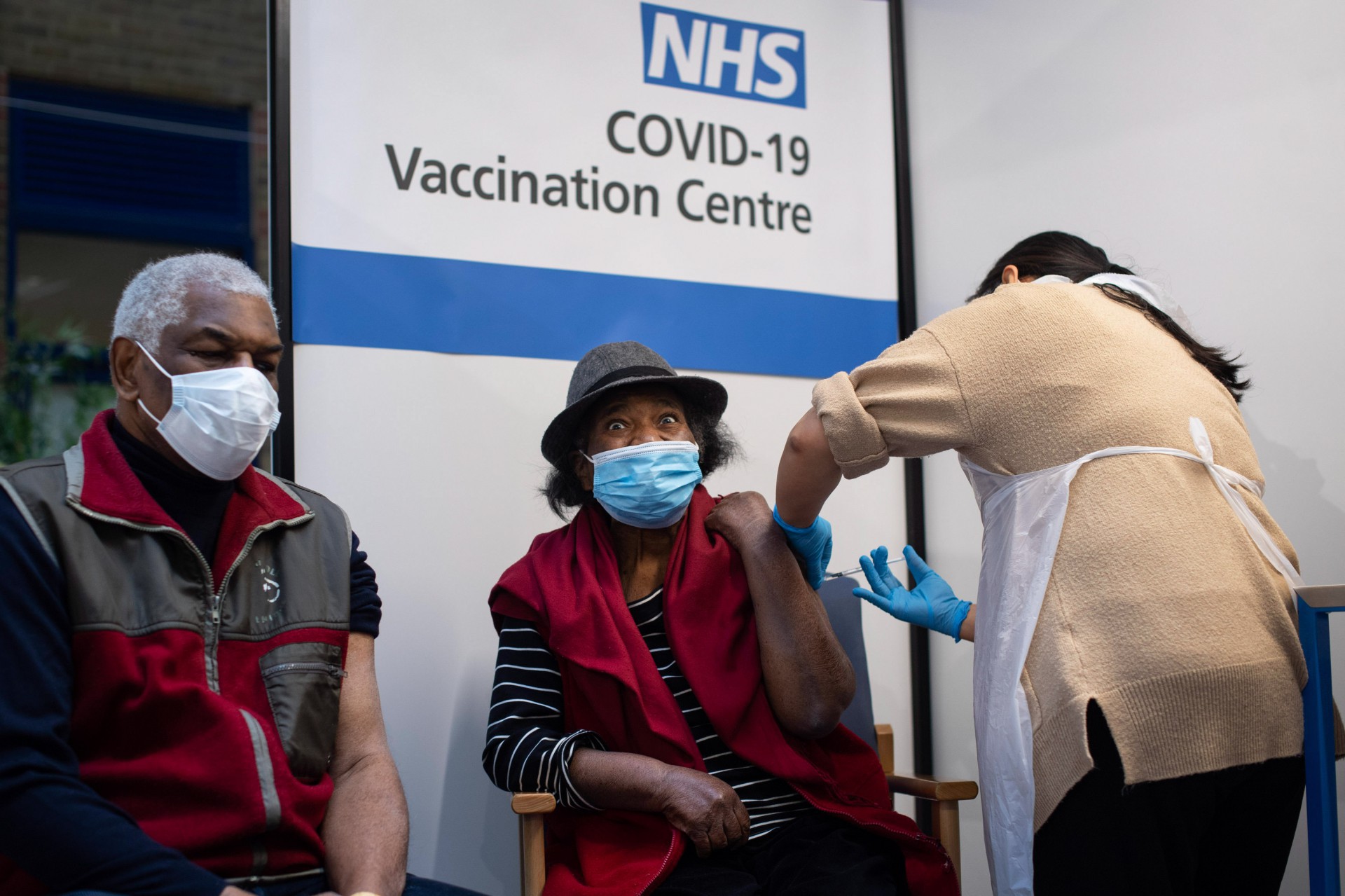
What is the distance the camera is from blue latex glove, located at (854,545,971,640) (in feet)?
8.37

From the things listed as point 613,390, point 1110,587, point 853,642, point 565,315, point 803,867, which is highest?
point 565,315

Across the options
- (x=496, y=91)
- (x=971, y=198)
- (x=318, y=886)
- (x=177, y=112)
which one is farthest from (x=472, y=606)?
(x=177, y=112)

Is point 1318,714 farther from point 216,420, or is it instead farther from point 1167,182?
point 216,420

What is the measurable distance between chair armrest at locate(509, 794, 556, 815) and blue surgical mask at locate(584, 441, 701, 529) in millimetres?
613

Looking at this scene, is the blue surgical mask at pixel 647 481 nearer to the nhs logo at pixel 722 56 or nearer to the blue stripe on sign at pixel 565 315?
the blue stripe on sign at pixel 565 315

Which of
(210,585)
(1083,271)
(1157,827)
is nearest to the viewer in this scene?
(1157,827)

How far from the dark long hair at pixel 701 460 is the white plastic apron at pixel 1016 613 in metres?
0.87

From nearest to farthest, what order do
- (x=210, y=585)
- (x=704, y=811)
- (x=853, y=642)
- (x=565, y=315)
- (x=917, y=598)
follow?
(x=210, y=585) → (x=704, y=811) → (x=917, y=598) → (x=853, y=642) → (x=565, y=315)

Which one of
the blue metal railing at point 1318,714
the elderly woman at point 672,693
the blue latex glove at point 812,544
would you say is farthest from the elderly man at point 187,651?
the blue metal railing at point 1318,714

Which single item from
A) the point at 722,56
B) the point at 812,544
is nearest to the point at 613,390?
the point at 812,544

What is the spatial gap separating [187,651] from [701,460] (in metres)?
1.26

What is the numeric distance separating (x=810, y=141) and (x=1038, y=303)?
2038 mm

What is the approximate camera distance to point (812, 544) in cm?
230

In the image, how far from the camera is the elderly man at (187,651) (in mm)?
1608
